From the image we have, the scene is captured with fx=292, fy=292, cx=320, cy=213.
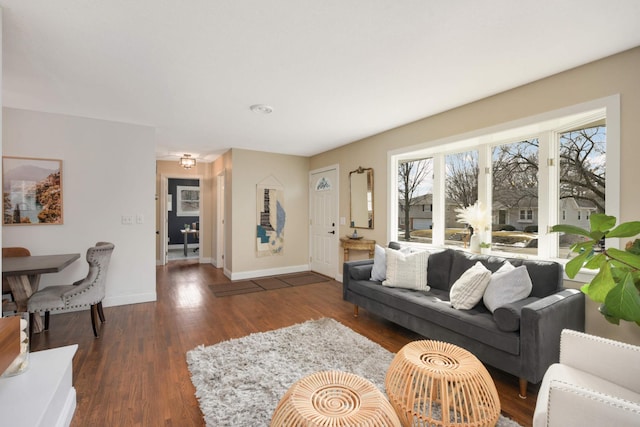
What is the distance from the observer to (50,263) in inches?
112

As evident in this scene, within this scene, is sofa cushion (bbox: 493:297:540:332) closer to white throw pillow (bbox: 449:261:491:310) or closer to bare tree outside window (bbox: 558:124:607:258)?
white throw pillow (bbox: 449:261:491:310)

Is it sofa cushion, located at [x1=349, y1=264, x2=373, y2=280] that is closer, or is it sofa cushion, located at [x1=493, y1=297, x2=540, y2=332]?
sofa cushion, located at [x1=493, y1=297, x2=540, y2=332]

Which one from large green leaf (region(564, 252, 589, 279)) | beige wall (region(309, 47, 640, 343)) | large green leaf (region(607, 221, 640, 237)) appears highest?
beige wall (region(309, 47, 640, 343))

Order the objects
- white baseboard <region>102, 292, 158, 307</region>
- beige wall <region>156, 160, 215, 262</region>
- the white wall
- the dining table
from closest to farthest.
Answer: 1. the dining table
2. the white wall
3. white baseboard <region>102, 292, 158, 307</region>
4. beige wall <region>156, 160, 215, 262</region>

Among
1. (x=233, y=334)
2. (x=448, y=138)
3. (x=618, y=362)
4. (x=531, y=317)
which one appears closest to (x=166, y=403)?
(x=233, y=334)

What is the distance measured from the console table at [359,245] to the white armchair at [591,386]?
2.83 m

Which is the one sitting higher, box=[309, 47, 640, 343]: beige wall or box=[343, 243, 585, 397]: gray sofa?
box=[309, 47, 640, 343]: beige wall

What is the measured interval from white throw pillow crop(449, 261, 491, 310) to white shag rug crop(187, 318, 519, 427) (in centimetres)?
74

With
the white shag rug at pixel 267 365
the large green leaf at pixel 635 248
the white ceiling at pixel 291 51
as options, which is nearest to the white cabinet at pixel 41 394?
the white shag rug at pixel 267 365

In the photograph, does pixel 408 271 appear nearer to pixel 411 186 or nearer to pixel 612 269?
pixel 411 186

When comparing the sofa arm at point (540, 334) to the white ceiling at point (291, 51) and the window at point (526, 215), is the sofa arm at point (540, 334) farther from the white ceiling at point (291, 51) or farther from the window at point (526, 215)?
the white ceiling at point (291, 51)

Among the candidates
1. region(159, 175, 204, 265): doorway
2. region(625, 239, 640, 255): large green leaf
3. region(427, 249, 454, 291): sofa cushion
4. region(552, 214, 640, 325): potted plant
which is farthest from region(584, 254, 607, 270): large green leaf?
region(159, 175, 204, 265): doorway

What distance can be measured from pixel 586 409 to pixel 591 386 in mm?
471

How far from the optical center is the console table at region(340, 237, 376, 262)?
174 inches
